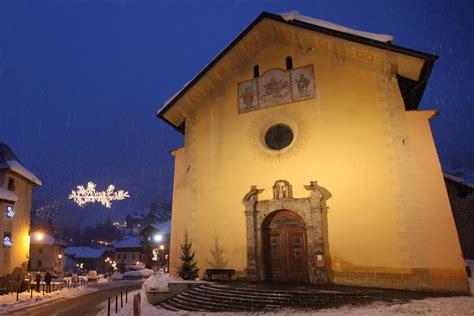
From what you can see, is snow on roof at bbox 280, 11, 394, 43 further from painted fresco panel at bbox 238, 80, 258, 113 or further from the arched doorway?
the arched doorway

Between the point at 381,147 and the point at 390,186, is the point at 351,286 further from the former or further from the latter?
the point at 381,147

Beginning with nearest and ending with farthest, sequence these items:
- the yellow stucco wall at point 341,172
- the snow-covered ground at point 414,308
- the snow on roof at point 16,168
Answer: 1. the snow-covered ground at point 414,308
2. the yellow stucco wall at point 341,172
3. the snow on roof at point 16,168

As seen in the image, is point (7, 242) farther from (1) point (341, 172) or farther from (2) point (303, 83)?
(1) point (341, 172)

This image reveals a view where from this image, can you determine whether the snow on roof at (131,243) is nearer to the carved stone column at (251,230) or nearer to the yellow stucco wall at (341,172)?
the yellow stucco wall at (341,172)

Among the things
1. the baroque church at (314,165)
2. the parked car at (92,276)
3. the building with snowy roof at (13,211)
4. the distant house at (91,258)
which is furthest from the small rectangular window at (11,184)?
the distant house at (91,258)

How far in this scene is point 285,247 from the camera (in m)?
14.9

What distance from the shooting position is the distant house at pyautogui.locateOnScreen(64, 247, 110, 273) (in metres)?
68.7

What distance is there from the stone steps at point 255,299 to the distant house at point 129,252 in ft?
162

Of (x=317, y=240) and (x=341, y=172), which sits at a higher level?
(x=341, y=172)

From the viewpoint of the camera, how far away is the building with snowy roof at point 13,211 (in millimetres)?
23469

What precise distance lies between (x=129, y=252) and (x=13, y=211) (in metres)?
37.3

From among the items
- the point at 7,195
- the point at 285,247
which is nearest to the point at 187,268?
the point at 285,247

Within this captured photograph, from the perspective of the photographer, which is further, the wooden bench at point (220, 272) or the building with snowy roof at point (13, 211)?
the building with snowy roof at point (13, 211)

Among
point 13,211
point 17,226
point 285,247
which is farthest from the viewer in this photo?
point 17,226
